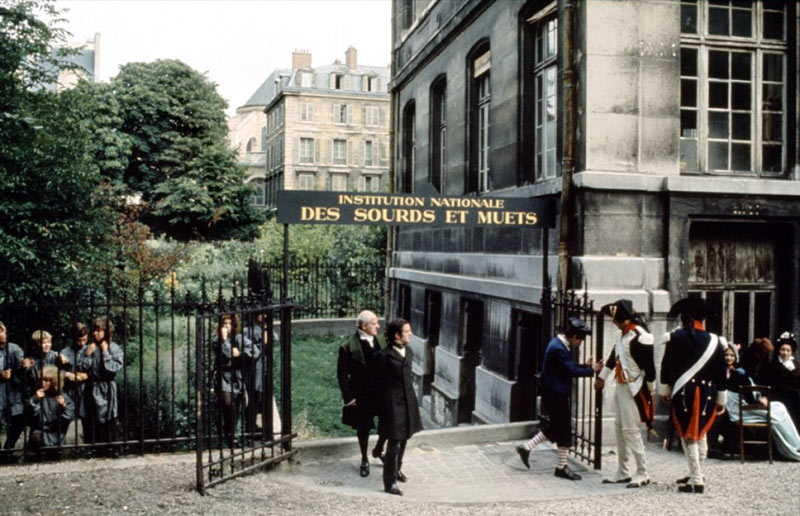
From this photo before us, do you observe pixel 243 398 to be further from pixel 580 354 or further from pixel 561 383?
pixel 580 354

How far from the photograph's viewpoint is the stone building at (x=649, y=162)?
373 inches

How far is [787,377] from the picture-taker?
9008 mm

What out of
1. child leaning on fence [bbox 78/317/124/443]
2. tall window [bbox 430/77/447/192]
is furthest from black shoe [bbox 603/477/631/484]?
tall window [bbox 430/77/447/192]

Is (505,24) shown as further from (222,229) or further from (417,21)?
(222,229)

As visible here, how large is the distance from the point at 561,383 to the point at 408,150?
12381mm

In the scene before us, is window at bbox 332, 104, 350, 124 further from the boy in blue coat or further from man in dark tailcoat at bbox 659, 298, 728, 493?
man in dark tailcoat at bbox 659, 298, 728, 493

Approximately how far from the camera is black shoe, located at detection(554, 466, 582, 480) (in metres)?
7.72

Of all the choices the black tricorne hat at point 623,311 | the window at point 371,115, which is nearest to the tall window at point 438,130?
the black tricorne hat at point 623,311

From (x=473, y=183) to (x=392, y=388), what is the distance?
773 cm

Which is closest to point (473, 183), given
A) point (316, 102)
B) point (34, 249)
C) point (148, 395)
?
point (148, 395)

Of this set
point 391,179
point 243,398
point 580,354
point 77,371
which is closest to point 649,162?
point 580,354

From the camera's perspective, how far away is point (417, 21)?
17875 mm

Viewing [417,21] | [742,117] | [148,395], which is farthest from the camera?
[417,21]

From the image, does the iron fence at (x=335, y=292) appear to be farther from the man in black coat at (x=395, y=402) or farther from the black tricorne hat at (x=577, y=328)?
the man in black coat at (x=395, y=402)
